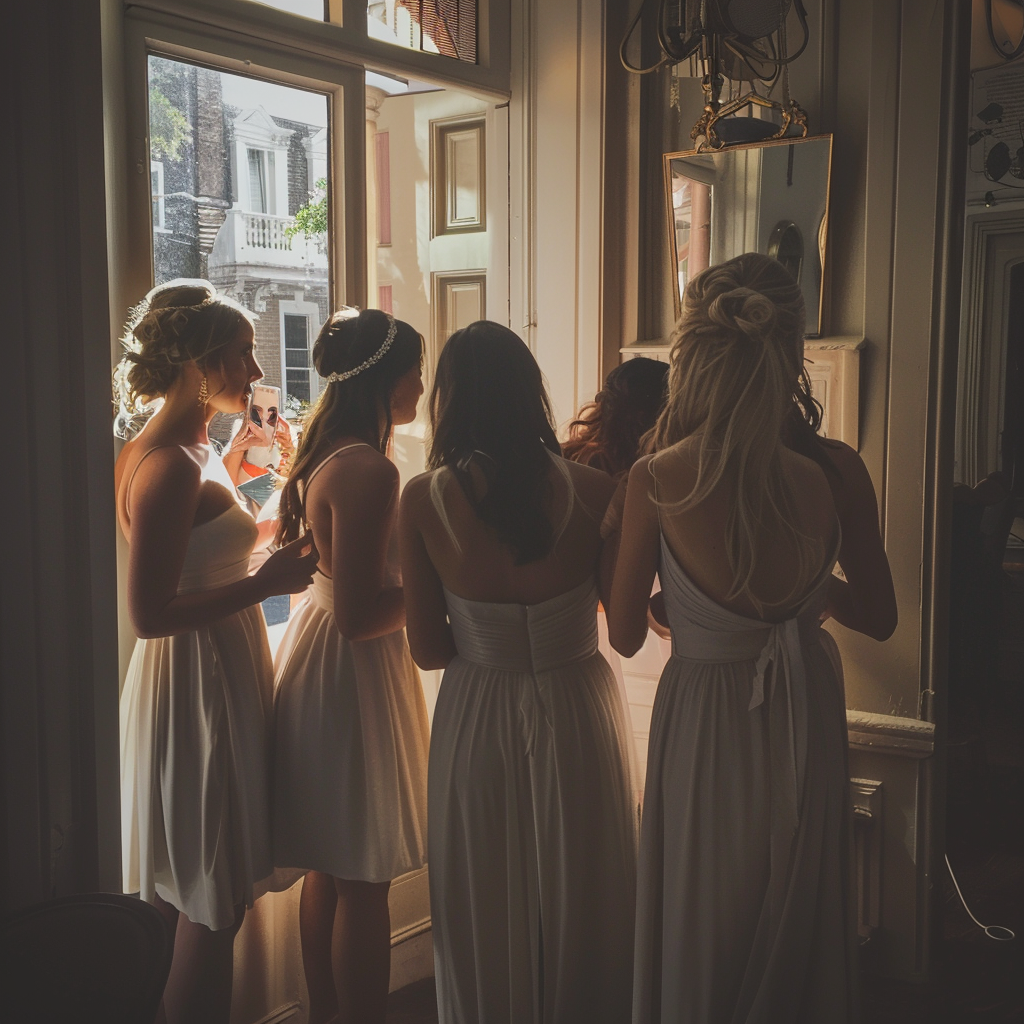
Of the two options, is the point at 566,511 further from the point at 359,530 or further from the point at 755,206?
the point at 755,206

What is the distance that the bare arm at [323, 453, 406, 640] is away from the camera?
6.31ft

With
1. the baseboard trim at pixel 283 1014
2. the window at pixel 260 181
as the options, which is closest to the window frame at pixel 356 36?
the window at pixel 260 181

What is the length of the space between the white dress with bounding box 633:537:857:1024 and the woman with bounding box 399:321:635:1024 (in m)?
0.13

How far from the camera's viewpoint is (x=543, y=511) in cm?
180

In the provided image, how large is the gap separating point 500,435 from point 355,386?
0.40m

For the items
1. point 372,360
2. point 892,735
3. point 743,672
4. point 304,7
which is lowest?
point 892,735

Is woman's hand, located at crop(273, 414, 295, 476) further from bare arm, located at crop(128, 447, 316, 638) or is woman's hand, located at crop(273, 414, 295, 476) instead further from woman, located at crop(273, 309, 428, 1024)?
bare arm, located at crop(128, 447, 316, 638)

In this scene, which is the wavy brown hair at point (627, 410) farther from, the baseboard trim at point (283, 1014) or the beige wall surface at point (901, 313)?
the baseboard trim at point (283, 1014)

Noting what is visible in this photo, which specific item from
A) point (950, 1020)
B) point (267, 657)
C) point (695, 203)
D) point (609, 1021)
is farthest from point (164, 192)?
point (950, 1020)

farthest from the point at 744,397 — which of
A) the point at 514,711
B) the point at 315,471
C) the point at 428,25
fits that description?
the point at 428,25

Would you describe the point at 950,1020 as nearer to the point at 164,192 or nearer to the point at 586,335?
the point at 586,335

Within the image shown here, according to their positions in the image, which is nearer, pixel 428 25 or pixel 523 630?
pixel 523 630

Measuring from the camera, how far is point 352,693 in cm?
207

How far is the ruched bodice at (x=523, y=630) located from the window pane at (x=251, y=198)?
36.5 inches
